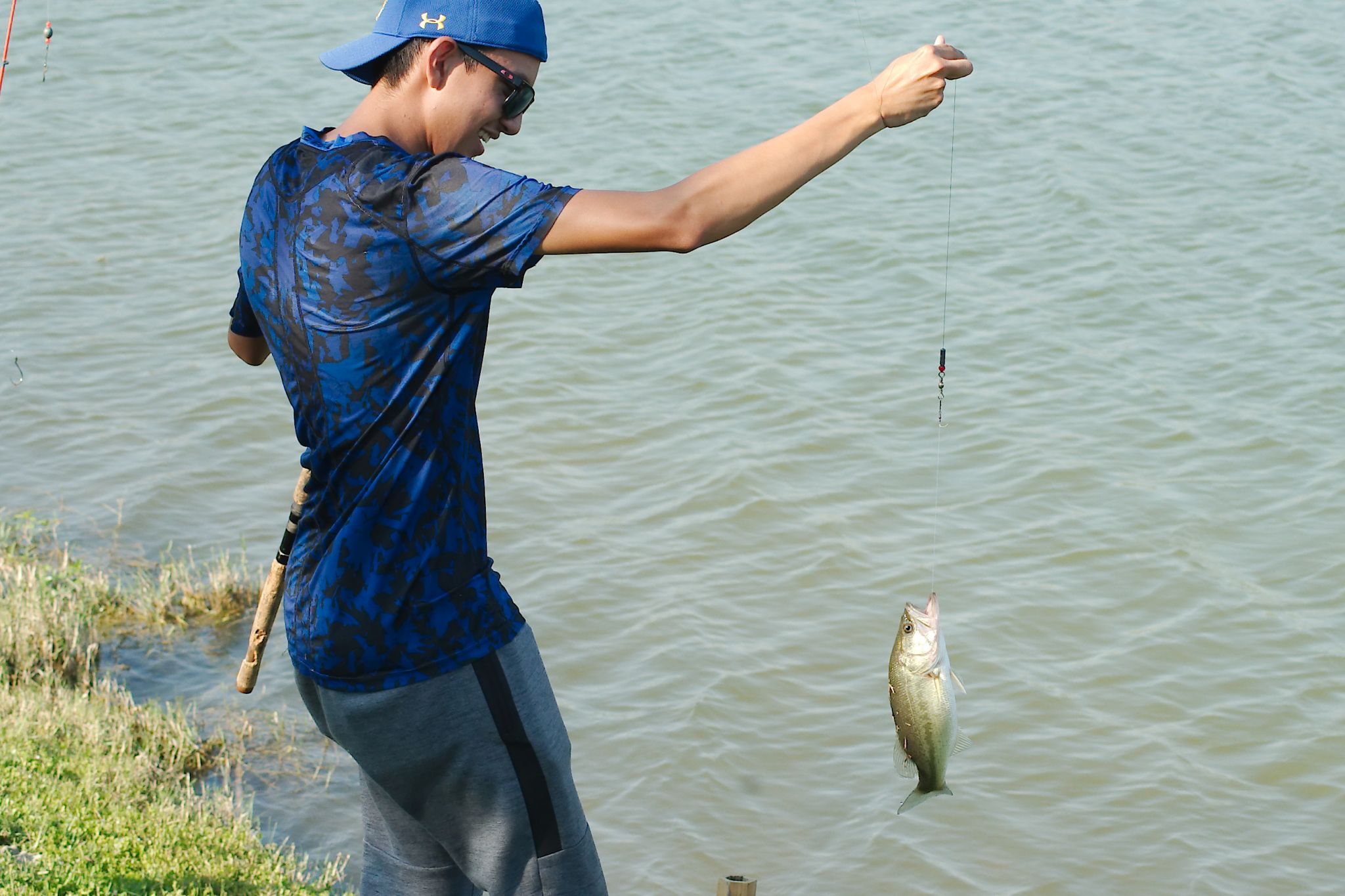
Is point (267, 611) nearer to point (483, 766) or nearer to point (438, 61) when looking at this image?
point (483, 766)

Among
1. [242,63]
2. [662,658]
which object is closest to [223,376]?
[662,658]

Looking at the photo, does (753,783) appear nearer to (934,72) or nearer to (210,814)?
(210,814)

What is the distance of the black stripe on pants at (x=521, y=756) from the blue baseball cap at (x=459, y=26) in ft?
3.65

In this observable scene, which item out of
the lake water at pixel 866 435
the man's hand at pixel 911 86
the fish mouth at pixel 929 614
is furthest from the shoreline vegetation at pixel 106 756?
the man's hand at pixel 911 86

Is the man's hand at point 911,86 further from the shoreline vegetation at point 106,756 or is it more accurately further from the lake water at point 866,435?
the lake water at point 866,435

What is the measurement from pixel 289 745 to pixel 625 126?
29.6 feet

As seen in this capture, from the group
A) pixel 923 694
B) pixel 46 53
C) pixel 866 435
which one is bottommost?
pixel 866 435

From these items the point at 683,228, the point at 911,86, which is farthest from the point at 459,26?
the point at 911,86

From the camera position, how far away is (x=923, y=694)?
3635 millimetres

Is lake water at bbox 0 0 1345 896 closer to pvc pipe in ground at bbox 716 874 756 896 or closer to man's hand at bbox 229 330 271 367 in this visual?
pvc pipe in ground at bbox 716 874 756 896

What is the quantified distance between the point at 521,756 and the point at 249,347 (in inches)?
43.3

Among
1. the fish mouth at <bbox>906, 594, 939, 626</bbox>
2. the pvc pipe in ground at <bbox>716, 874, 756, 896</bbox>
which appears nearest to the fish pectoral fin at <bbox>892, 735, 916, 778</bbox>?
the fish mouth at <bbox>906, 594, 939, 626</bbox>

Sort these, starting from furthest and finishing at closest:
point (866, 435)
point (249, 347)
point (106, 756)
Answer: point (866, 435), point (106, 756), point (249, 347)

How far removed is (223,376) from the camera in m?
10.4
